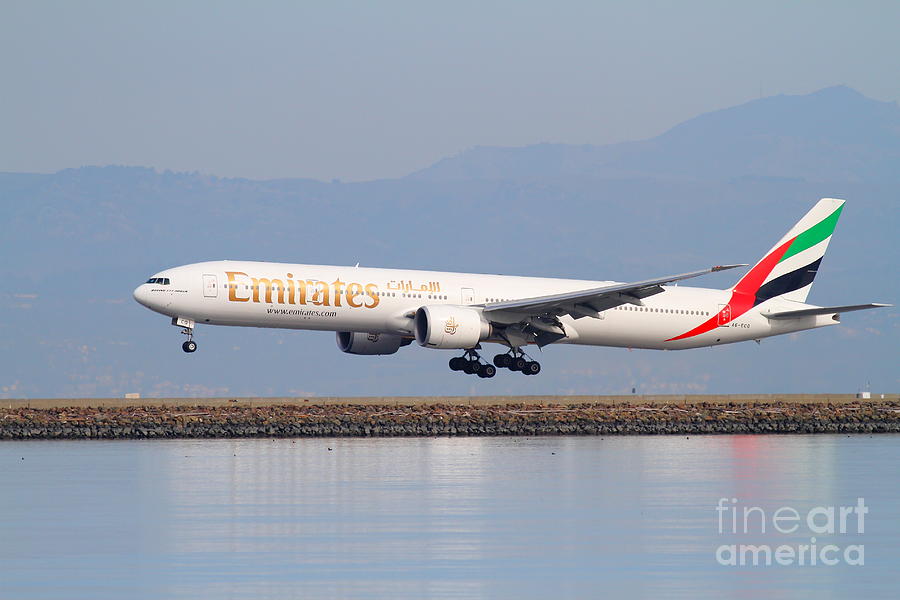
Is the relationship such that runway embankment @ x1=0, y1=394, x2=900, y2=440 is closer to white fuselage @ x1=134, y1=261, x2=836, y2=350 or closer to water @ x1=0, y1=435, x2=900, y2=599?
white fuselage @ x1=134, y1=261, x2=836, y2=350

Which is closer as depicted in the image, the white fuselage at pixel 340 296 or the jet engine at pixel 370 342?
the white fuselage at pixel 340 296

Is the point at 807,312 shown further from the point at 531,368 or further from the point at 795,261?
the point at 531,368

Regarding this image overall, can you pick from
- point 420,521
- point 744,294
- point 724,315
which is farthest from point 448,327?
point 420,521

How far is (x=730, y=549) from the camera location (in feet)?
69.6

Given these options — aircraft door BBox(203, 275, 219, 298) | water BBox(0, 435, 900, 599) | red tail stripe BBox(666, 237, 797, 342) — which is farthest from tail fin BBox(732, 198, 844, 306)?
aircraft door BBox(203, 275, 219, 298)

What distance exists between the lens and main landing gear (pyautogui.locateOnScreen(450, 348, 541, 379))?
54.6 m

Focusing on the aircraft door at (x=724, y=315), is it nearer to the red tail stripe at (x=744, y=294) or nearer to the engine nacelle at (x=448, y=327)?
the red tail stripe at (x=744, y=294)

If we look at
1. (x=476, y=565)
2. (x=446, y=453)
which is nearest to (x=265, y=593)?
(x=476, y=565)

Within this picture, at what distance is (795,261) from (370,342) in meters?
19.3

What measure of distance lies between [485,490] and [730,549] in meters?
8.73

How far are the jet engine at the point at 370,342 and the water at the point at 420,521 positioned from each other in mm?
14821

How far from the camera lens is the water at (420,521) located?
730 inches

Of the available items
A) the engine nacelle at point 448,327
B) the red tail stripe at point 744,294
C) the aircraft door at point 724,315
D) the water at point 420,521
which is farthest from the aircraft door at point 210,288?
the aircraft door at point 724,315

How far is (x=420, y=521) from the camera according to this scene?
79.2 ft
